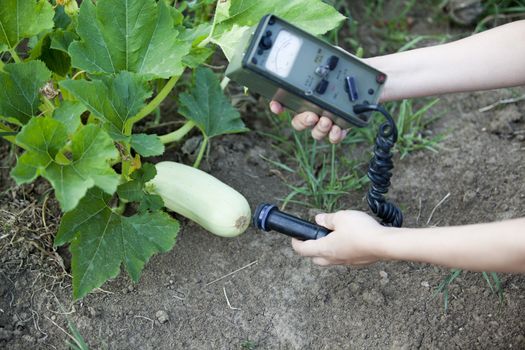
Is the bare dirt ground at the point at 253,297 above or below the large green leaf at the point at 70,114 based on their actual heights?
below

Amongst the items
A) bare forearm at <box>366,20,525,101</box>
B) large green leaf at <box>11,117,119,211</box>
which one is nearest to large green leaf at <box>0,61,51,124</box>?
large green leaf at <box>11,117,119,211</box>

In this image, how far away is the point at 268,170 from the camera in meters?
2.62

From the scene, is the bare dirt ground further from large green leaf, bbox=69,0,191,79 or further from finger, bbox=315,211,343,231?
large green leaf, bbox=69,0,191,79

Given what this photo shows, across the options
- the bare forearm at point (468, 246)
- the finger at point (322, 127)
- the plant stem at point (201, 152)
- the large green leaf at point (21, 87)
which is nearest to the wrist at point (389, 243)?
the bare forearm at point (468, 246)

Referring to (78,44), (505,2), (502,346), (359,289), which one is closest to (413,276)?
(359,289)

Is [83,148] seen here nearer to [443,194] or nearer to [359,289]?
[359,289]

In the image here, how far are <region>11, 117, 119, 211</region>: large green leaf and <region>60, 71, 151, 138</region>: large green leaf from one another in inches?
4.4

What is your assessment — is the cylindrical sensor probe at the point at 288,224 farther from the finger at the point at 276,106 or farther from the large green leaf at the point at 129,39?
the large green leaf at the point at 129,39

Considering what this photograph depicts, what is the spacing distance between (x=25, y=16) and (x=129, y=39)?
0.31 m

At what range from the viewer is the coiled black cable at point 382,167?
186cm

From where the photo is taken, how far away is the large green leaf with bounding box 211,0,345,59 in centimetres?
212

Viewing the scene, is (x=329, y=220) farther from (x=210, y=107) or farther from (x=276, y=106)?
(x=210, y=107)

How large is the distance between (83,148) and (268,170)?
3.07ft

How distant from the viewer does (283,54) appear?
72.2 inches
